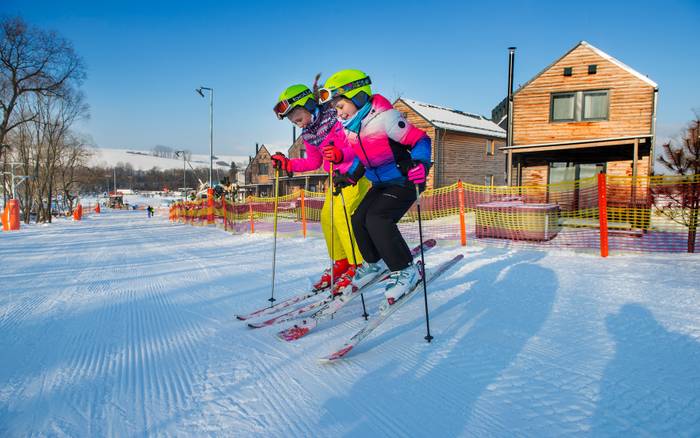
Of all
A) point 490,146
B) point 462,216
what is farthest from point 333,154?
point 490,146

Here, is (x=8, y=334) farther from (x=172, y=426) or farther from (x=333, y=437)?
(x=333, y=437)

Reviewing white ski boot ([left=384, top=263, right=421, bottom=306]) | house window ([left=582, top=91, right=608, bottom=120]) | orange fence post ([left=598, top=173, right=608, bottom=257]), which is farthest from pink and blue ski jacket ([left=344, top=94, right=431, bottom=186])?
house window ([left=582, top=91, right=608, bottom=120])

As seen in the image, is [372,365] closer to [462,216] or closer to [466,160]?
[462,216]

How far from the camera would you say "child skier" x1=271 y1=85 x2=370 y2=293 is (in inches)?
157

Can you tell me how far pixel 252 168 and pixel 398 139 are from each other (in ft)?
169

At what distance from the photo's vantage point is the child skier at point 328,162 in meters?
3.99

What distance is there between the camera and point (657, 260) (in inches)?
242

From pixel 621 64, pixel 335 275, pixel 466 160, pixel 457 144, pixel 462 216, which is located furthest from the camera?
pixel 466 160

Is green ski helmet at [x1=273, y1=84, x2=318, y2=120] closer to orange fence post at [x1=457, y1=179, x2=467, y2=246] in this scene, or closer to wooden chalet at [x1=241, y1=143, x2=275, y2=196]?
orange fence post at [x1=457, y1=179, x2=467, y2=246]

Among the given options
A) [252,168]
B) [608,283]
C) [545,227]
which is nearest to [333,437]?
[608,283]

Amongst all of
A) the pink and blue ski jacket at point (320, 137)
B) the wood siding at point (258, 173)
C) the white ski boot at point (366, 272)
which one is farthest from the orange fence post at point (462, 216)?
the wood siding at point (258, 173)

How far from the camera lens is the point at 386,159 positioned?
3.24 meters

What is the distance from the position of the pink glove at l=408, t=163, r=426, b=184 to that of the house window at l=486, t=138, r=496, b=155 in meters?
27.6

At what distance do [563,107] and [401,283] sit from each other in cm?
1736
